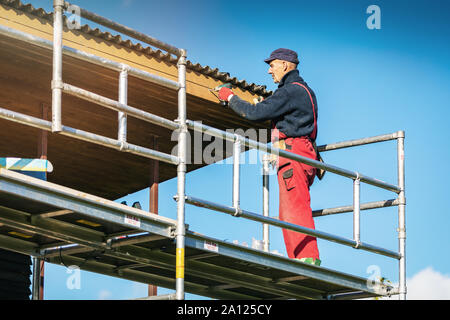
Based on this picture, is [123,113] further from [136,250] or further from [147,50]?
[147,50]

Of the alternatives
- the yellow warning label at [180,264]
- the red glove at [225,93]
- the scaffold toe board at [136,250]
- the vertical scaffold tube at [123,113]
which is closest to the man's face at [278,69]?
the red glove at [225,93]

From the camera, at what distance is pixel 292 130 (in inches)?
420

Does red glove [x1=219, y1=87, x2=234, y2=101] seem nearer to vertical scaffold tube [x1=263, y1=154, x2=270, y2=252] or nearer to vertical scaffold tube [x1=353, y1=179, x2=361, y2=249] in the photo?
vertical scaffold tube [x1=263, y1=154, x2=270, y2=252]

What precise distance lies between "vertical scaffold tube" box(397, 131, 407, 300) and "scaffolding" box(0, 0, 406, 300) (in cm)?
1

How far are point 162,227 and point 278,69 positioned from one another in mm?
3078

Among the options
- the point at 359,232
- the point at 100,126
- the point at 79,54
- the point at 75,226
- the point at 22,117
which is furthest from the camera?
the point at 100,126

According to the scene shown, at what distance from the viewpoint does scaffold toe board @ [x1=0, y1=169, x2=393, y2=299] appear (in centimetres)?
820

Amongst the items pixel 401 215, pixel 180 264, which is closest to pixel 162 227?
pixel 180 264

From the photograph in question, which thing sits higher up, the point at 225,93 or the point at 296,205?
the point at 225,93

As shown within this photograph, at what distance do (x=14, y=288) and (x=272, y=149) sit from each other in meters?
5.92

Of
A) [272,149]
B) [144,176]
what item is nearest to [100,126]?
[144,176]

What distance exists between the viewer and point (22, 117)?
7797mm

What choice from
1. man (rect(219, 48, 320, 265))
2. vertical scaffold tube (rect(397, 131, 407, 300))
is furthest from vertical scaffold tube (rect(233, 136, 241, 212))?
vertical scaffold tube (rect(397, 131, 407, 300))
